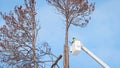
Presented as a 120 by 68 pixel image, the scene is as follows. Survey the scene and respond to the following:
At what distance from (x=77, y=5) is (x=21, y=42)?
151 inches

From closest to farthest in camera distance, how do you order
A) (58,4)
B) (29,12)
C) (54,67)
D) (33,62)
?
(54,67)
(58,4)
(33,62)
(29,12)

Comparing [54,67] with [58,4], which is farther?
[58,4]

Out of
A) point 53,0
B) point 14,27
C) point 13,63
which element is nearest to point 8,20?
point 14,27

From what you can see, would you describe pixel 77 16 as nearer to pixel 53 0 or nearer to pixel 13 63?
pixel 53 0

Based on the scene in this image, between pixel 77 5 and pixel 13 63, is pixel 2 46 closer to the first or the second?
pixel 13 63

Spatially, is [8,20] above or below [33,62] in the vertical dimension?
above

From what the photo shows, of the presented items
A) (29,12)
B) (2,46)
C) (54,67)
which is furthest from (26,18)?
(54,67)

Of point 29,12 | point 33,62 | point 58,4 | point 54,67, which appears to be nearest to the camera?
point 54,67

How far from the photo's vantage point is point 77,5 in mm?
16469

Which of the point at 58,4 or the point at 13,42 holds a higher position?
the point at 58,4

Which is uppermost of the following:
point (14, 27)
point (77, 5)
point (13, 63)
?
point (77, 5)

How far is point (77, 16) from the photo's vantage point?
16.2 metres

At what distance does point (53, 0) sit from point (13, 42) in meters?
3.76

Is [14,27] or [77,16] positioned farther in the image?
[14,27]
